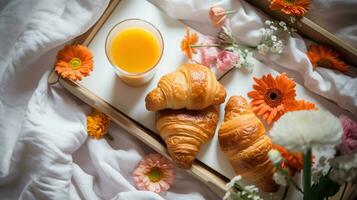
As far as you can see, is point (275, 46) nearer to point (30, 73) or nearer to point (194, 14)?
point (194, 14)

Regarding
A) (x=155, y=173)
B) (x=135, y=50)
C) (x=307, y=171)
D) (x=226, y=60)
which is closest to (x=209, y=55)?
(x=226, y=60)

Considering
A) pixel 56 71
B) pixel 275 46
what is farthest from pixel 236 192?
pixel 56 71

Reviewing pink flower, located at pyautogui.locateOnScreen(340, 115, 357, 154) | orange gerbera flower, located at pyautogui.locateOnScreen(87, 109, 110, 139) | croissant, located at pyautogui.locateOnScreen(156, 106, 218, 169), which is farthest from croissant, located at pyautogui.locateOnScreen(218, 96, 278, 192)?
orange gerbera flower, located at pyautogui.locateOnScreen(87, 109, 110, 139)

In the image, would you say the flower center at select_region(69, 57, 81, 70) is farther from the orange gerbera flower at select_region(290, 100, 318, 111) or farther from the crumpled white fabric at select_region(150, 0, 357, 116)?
the orange gerbera flower at select_region(290, 100, 318, 111)

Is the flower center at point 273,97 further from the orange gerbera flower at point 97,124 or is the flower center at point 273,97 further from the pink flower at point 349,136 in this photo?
the orange gerbera flower at point 97,124

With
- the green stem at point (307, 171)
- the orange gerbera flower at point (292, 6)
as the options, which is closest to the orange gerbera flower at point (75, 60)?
the orange gerbera flower at point (292, 6)

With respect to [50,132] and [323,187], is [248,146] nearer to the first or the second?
[323,187]
